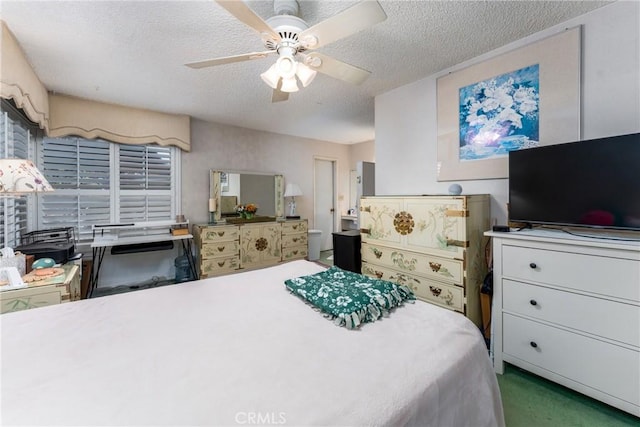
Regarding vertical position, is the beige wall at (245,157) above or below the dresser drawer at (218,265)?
above

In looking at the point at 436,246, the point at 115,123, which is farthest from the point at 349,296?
the point at 115,123

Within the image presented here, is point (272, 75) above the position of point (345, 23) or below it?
below

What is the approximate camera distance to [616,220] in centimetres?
155

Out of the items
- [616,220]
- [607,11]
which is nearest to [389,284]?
[616,220]

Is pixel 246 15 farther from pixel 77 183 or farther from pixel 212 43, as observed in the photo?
pixel 77 183

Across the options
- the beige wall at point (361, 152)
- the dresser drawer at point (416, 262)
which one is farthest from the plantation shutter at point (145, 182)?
the beige wall at point (361, 152)

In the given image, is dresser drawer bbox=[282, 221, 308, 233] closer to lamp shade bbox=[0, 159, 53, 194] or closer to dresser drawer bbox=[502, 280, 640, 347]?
lamp shade bbox=[0, 159, 53, 194]

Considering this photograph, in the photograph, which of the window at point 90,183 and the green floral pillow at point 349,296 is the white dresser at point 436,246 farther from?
the window at point 90,183

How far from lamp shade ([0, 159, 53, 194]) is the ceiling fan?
1.34m

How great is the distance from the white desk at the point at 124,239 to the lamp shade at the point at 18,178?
1465 mm

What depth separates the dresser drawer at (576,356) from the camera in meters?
1.39

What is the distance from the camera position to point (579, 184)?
5.56ft

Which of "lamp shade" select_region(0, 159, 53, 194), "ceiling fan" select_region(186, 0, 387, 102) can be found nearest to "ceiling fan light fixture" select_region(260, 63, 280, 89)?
"ceiling fan" select_region(186, 0, 387, 102)

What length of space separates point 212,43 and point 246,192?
266 cm
